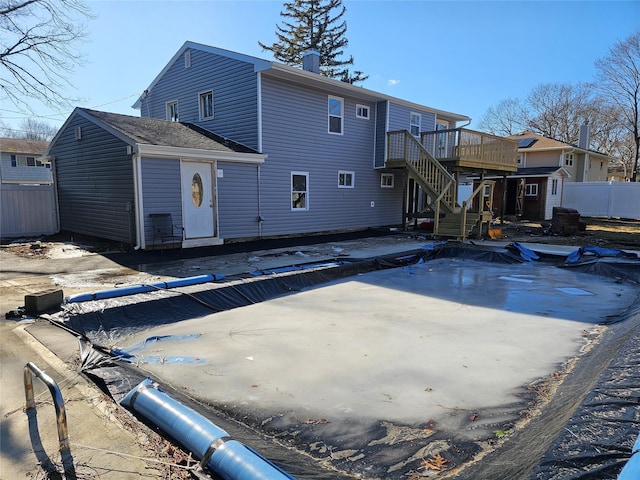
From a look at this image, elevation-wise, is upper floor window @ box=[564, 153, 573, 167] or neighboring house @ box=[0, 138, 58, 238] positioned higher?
upper floor window @ box=[564, 153, 573, 167]

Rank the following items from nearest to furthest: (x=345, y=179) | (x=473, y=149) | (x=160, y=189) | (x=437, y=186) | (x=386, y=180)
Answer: (x=160, y=189) → (x=437, y=186) → (x=473, y=149) → (x=345, y=179) → (x=386, y=180)

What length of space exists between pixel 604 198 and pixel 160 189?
23492mm

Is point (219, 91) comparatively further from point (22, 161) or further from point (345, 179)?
point (22, 161)

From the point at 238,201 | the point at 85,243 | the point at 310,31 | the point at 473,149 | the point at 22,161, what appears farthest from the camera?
the point at 22,161

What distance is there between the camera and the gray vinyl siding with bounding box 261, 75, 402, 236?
39.6ft

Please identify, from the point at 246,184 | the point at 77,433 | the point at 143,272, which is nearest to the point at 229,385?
the point at 77,433

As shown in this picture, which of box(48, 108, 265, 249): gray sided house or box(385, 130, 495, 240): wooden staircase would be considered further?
box(385, 130, 495, 240): wooden staircase

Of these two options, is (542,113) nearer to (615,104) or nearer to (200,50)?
(615,104)

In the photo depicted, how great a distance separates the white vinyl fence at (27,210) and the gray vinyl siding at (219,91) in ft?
17.0

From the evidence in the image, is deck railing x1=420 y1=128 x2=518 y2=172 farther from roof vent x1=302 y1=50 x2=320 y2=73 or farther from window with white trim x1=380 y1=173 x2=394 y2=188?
roof vent x1=302 y1=50 x2=320 y2=73

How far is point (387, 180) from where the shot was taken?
53.0 ft

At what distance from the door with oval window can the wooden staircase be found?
6584 millimetres

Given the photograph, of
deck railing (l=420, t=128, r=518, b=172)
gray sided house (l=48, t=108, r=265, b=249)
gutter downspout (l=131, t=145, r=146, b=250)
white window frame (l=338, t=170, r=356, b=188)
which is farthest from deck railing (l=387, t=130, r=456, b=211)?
gutter downspout (l=131, t=145, r=146, b=250)

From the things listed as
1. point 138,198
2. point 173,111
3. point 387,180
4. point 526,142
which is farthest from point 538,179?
point 138,198
